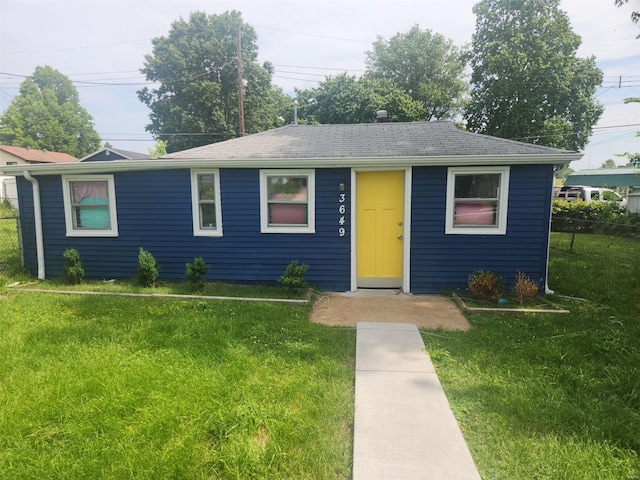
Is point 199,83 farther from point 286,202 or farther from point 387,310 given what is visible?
point 387,310

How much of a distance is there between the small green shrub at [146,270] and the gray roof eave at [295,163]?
1.64 metres

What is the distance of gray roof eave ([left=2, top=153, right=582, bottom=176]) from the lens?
577cm

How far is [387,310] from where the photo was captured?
5.36m

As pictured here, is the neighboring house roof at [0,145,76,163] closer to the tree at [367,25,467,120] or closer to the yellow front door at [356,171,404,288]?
the tree at [367,25,467,120]

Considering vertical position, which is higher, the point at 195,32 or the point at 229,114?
the point at 195,32

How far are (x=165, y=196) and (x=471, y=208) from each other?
5547 millimetres

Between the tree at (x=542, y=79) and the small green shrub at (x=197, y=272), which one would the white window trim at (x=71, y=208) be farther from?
the tree at (x=542, y=79)

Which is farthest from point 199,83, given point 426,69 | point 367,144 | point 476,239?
point 476,239

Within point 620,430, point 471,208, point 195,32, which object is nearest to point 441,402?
point 620,430

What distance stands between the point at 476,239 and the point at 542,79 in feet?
65.2

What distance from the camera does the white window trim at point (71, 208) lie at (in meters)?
6.88

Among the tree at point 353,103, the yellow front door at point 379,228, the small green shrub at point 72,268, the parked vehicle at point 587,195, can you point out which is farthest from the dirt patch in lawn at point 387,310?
the tree at point 353,103

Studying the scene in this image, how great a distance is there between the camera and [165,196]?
Answer: 6.76 m

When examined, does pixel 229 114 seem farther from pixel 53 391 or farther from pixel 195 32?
pixel 53 391
